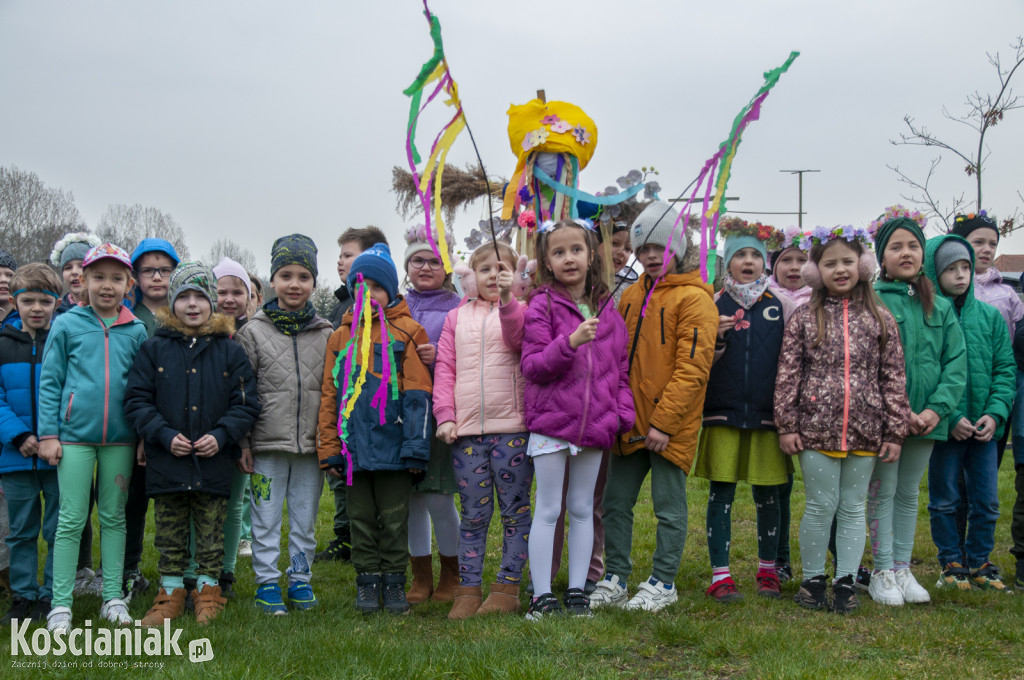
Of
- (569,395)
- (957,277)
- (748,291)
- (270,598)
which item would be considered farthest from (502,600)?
(957,277)

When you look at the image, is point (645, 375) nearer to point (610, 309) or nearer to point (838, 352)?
point (610, 309)

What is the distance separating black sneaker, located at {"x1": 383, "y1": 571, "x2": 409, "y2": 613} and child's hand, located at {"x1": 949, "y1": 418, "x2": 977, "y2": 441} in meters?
3.24

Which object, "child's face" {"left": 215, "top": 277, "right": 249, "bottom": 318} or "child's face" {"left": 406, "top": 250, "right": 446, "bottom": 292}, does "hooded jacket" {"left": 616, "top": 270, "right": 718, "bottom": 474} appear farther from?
"child's face" {"left": 215, "top": 277, "right": 249, "bottom": 318}

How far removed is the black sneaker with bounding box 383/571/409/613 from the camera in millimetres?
4406

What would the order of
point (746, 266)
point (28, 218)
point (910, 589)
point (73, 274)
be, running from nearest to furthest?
point (910, 589) → point (746, 266) → point (73, 274) → point (28, 218)

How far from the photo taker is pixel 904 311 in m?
4.62

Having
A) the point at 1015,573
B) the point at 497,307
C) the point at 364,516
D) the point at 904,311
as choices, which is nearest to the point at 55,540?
the point at 364,516

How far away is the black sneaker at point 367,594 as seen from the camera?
439cm

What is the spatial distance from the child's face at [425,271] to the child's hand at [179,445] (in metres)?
1.62

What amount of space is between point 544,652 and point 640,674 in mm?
413

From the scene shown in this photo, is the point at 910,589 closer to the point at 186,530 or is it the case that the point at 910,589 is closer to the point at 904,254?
the point at 904,254

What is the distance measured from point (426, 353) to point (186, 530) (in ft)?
5.17

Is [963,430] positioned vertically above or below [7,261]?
below

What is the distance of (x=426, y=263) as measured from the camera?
197 inches
